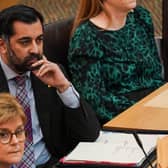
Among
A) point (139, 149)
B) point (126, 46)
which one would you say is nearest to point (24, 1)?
point (126, 46)

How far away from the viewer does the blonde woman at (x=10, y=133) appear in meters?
1.87

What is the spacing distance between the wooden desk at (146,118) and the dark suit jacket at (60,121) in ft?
0.42

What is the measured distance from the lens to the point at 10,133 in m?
1.89

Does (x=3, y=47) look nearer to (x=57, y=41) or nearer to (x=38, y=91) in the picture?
(x=38, y=91)

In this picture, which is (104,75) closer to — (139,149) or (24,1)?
(139,149)

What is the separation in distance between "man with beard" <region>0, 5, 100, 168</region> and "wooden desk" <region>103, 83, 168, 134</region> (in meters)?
0.12

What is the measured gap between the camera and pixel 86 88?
9.23 ft

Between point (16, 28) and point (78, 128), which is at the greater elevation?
point (16, 28)

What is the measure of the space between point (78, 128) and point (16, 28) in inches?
17.8

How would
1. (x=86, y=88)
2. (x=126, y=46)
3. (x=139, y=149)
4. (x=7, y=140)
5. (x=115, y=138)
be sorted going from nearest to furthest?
(x=7, y=140) < (x=139, y=149) < (x=115, y=138) < (x=86, y=88) < (x=126, y=46)

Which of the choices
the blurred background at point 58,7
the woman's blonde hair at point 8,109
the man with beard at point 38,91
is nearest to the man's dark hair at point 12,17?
the man with beard at point 38,91

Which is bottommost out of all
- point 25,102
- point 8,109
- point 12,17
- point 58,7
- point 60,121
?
point 58,7

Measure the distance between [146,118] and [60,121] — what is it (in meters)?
0.36

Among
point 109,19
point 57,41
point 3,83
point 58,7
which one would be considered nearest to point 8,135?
point 3,83
